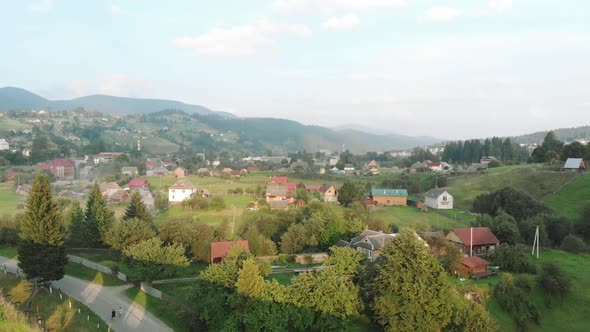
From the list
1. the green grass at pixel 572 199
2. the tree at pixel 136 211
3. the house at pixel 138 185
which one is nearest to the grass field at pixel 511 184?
the green grass at pixel 572 199

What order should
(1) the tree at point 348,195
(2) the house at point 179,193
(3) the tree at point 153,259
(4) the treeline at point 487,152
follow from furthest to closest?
(4) the treeline at point 487,152, (2) the house at point 179,193, (1) the tree at point 348,195, (3) the tree at point 153,259

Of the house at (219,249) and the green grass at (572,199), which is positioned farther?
the green grass at (572,199)

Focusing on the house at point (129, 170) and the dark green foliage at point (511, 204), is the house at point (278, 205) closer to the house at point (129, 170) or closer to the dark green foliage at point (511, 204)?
the dark green foliage at point (511, 204)

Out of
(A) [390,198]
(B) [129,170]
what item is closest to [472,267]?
(A) [390,198]

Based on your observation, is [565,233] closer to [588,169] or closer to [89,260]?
[588,169]

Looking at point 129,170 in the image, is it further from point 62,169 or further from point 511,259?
point 511,259

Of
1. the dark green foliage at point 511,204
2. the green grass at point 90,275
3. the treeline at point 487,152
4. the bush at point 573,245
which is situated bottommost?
the green grass at point 90,275

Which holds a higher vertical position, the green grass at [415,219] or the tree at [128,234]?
the tree at [128,234]

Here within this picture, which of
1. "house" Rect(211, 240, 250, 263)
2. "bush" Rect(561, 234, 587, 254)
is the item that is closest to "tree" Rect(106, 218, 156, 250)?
"house" Rect(211, 240, 250, 263)
